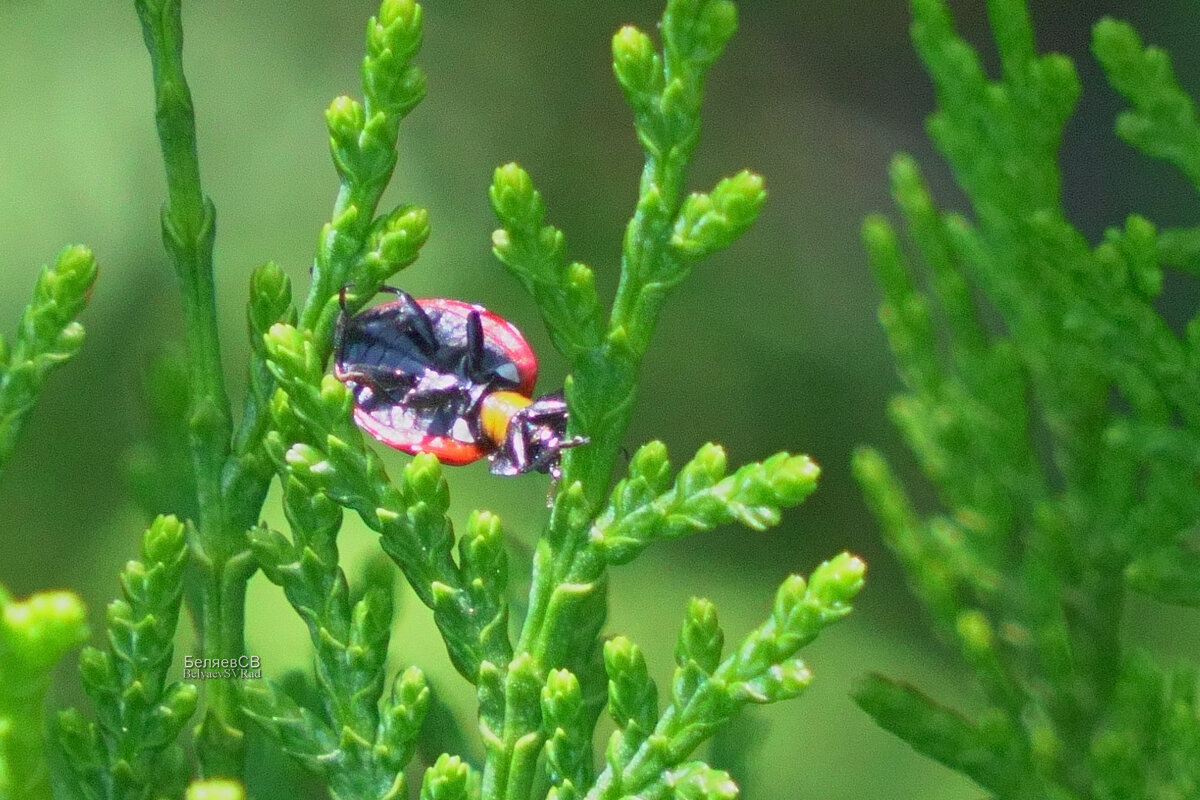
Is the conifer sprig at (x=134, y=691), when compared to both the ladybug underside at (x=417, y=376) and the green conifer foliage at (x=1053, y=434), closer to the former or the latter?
the ladybug underside at (x=417, y=376)

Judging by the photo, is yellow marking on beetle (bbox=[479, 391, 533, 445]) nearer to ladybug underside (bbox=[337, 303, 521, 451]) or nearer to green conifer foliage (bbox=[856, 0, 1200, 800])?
ladybug underside (bbox=[337, 303, 521, 451])

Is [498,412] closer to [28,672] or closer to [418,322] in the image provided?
[418,322]

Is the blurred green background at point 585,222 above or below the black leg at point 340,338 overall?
above

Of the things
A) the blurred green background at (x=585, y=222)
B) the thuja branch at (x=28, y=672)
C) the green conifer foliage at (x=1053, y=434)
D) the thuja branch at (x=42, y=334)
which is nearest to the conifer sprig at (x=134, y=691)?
the thuja branch at (x=42, y=334)

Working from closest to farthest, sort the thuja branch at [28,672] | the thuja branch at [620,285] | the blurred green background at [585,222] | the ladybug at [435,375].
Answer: the thuja branch at [28,672] < the thuja branch at [620,285] < the ladybug at [435,375] < the blurred green background at [585,222]

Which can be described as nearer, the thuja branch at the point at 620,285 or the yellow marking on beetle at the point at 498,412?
the thuja branch at the point at 620,285

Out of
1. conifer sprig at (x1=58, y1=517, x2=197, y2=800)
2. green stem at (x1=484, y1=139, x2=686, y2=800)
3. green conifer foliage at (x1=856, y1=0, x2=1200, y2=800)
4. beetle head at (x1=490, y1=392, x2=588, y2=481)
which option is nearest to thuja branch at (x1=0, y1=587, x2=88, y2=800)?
Answer: conifer sprig at (x1=58, y1=517, x2=197, y2=800)

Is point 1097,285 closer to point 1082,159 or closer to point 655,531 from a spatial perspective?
point 655,531

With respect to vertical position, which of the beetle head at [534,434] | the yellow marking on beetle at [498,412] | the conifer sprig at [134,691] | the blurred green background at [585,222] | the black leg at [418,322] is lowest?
the conifer sprig at [134,691]
